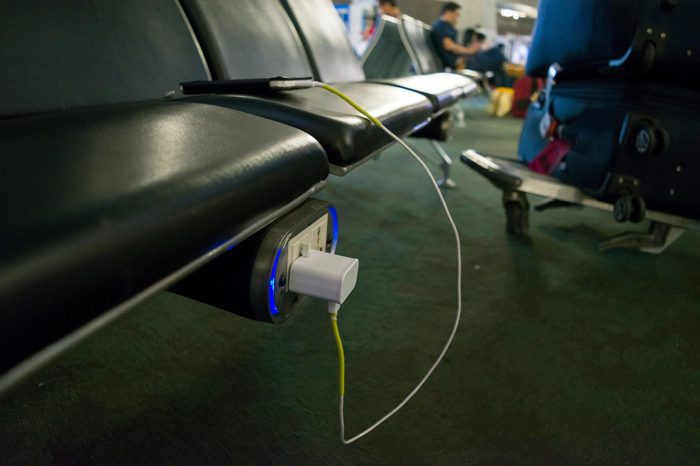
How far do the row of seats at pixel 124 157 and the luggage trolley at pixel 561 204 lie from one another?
63cm

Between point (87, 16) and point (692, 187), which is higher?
point (87, 16)

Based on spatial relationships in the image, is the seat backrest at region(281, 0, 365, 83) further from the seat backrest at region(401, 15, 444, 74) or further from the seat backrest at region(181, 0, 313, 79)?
the seat backrest at region(401, 15, 444, 74)

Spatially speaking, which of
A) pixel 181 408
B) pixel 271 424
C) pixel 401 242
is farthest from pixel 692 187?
pixel 181 408

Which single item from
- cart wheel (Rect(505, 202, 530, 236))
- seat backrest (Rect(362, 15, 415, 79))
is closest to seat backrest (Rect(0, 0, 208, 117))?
cart wheel (Rect(505, 202, 530, 236))

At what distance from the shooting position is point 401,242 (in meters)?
1.36

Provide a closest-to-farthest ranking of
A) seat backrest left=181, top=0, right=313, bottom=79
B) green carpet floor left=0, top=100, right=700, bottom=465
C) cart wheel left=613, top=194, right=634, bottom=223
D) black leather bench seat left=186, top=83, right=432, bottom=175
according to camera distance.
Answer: black leather bench seat left=186, top=83, right=432, bottom=175 → green carpet floor left=0, top=100, right=700, bottom=465 → seat backrest left=181, top=0, right=313, bottom=79 → cart wheel left=613, top=194, right=634, bottom=223

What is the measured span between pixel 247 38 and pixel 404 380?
783mm

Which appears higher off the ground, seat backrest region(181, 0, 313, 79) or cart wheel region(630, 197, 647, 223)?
seat backrest region(181, 0, 313, 79)

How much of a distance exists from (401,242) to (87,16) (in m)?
0.94

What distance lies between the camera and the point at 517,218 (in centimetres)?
146

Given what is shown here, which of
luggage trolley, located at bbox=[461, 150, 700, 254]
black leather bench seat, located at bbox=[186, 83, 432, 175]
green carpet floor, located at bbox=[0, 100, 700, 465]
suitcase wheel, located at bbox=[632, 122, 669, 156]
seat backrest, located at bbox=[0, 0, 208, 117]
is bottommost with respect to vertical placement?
green carpet floor, located at bbox=[0, 100, 700, 465]

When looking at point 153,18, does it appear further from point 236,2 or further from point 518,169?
point 518,169

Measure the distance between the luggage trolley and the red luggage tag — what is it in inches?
1.7

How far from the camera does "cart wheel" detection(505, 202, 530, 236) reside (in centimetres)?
145
